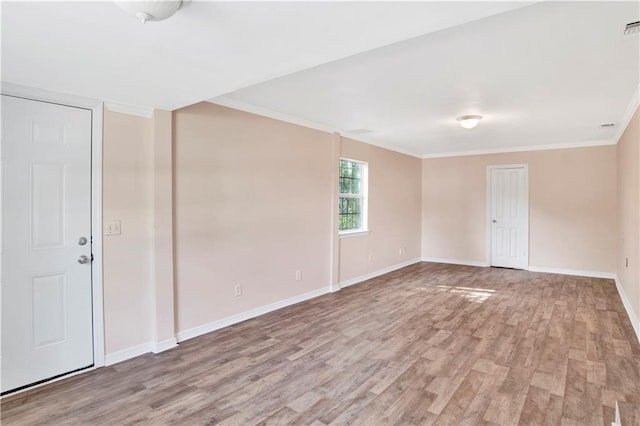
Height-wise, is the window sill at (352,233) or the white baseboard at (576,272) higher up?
the window sill at (352,233)

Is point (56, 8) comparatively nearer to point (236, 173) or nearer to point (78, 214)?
point (78, 214)

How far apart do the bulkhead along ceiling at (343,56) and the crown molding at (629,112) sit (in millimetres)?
36

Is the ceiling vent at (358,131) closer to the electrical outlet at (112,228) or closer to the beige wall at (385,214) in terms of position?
the beige wall at (385,214)

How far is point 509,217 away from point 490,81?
4580 mm

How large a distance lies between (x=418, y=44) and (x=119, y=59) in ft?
6.28

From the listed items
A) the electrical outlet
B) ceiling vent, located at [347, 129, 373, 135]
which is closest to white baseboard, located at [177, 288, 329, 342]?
the electrical outlet

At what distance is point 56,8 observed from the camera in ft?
5.10

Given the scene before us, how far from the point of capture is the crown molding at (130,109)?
283 cm

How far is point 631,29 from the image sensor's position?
2.12 m

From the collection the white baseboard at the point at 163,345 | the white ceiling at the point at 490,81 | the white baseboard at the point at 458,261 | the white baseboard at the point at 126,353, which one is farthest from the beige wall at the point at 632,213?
the white baseboard at the point at 126,353

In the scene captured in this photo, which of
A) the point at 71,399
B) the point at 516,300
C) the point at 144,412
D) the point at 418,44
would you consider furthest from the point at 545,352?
the point at 71,399

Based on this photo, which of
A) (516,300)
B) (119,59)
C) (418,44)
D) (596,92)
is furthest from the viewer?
(516,300)

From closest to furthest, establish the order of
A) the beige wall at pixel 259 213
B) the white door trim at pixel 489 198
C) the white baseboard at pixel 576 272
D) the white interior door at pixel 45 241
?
1. the white interior door at pixel 45 241
2. the beige wall at pixel 259 213
3. the white baseboard at pixel 576 272
4. the white door trim at pixel 489 198

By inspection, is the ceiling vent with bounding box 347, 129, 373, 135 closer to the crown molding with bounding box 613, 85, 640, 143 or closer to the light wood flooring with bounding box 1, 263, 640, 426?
the light wood flooring with bounding box 1, 263, 640, 426
